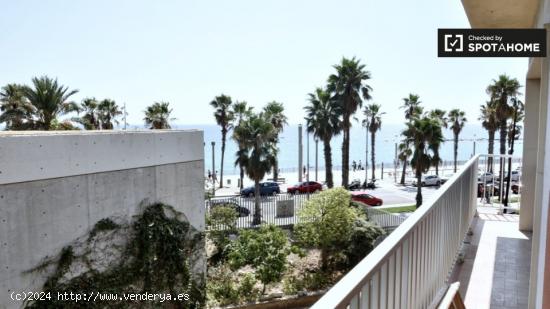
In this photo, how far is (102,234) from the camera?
28.8 ft

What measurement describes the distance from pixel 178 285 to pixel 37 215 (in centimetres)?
492

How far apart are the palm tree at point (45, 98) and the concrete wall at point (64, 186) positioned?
9.72 metres

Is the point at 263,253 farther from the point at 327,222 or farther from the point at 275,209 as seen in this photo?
the point at 275,209

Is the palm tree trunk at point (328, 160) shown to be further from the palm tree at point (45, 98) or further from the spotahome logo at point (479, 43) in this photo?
the spotahome logo at point (479, 43)

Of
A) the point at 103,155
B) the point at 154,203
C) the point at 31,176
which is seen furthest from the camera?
the point at 154,203

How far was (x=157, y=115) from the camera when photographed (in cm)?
3150

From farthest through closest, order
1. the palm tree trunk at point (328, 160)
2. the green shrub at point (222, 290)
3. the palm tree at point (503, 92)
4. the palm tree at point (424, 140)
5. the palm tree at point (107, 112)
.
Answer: the palm tree at point (107, 112), the palm tree trunk at point (328, 160), the palm tree at point (503, 92), the palm tree at point (424, 140), the green shrub at point (222, 290)

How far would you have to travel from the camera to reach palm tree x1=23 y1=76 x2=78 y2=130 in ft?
55.8

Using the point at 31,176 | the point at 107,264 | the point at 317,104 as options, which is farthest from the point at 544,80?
the point at 317,104

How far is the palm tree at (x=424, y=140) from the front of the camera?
27.0 meters

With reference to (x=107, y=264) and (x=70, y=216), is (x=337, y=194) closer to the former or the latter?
(x=107, y=264)

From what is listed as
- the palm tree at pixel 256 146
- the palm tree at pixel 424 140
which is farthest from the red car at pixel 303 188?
the palm tree at pixel 256 146

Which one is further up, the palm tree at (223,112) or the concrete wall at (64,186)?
the palm tree at (223,112)

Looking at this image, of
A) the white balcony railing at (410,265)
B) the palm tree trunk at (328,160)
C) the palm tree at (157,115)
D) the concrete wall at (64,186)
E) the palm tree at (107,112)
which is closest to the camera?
A: the white balcony railing at (410,265)
